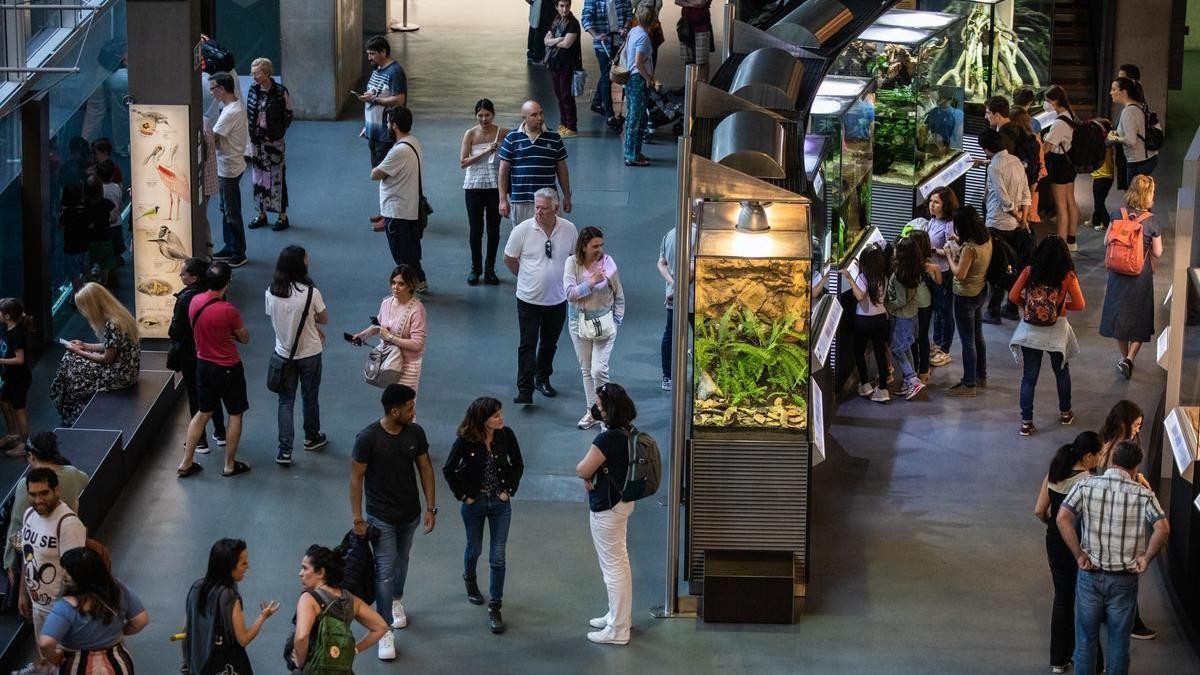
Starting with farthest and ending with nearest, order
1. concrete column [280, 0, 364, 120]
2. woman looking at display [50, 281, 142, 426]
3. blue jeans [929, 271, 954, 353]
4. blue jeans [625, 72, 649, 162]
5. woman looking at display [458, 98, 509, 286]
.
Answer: concrete column [280, 0, 364, 120]
blue jeans [625, 72, 649, 162]
woman looking at display [458, 98, 509, 286]
blue jeans [929, 271, 954, 353]
woman looking at display [50, 281, 142, 426]

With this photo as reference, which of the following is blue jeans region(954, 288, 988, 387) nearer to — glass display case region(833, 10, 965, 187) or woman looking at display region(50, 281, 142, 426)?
glass display case region(833, 10, 965, 187)

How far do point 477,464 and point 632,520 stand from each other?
6.44 ft

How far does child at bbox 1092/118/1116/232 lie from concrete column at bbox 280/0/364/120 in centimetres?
822

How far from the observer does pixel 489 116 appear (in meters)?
14.9

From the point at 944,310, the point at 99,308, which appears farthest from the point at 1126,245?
the point at 99,308

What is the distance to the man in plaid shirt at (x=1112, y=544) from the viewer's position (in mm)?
8758

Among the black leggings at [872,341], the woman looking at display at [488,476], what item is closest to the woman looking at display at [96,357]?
the woman looking at display at [488,476]

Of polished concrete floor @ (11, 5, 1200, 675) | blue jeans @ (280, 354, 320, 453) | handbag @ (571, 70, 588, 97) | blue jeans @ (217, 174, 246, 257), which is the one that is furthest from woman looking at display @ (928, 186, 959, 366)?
handbag @ (571, 70, 588, 97)

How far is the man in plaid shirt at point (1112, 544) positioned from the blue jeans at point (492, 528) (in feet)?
9.19

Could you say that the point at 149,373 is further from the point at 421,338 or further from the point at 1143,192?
the point at 1143,192

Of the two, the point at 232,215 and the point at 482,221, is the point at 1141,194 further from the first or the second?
the point at 232,215

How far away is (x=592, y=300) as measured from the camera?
1208 cm

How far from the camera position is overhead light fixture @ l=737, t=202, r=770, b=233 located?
1012 centimetres

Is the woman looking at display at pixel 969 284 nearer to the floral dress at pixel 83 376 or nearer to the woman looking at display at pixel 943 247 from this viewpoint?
the woman looking at display at pixel 943 247
